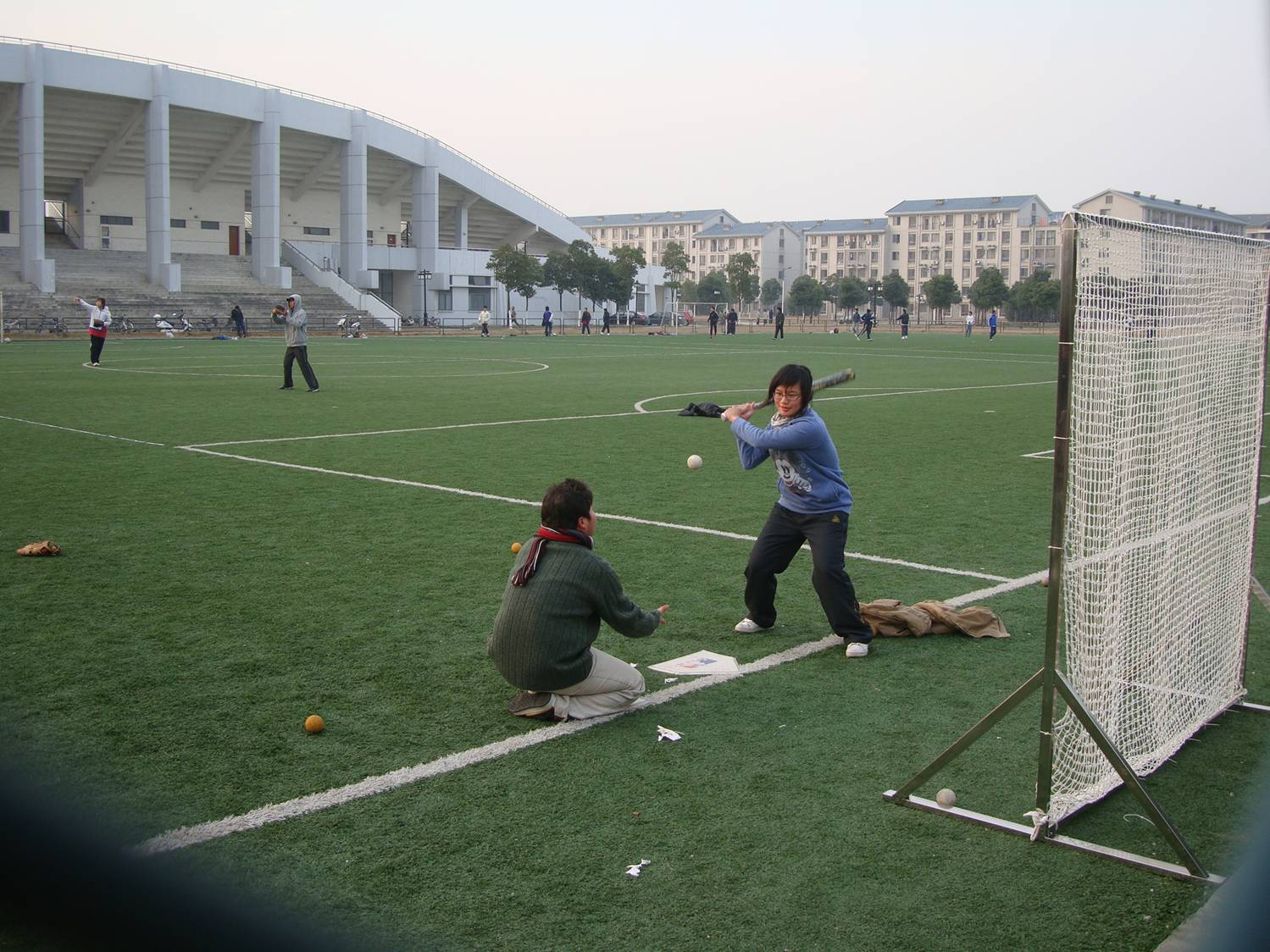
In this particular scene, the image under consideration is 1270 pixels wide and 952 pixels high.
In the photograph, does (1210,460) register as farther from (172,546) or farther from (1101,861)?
(172,546)

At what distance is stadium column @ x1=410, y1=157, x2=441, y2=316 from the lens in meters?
85.4

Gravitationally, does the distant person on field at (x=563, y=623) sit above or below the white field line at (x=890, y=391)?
below

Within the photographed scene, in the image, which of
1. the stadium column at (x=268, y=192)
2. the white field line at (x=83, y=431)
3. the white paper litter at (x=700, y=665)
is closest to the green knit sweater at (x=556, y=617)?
the white paper litter at (x=700, y=665)

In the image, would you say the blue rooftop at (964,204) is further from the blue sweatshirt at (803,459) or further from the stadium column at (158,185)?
the blue sweatshirt at (803,459)

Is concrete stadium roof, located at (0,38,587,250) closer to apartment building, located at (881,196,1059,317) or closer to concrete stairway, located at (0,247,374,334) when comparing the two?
concrete stairway, located at (0,247,374,334)

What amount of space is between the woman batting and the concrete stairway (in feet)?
186

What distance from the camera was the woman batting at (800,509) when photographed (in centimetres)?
668

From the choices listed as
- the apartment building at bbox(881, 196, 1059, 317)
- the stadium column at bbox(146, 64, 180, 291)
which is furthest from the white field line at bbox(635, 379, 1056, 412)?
the apartment building at bbox(881, 196, 1059, 317)

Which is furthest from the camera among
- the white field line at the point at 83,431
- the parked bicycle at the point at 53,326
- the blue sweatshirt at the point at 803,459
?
the parked bicycle at the point at 53,326

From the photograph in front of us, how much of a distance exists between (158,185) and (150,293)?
631 centimetres

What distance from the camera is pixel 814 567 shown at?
6.79 meters

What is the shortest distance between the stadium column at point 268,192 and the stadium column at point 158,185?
6065 mm

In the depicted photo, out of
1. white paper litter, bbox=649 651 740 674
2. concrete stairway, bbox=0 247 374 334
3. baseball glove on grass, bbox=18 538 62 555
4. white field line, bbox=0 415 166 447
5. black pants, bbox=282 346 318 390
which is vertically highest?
concrete stairway, bbox=0 247 374 334

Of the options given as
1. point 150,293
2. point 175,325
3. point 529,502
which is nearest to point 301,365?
point 529,502
